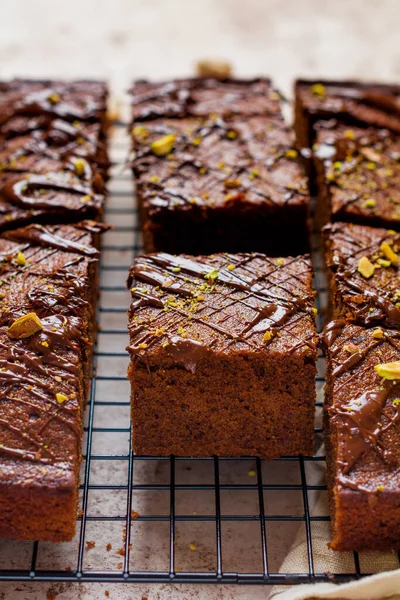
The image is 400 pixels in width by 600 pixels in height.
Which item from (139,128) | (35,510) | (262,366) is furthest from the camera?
(139,128)

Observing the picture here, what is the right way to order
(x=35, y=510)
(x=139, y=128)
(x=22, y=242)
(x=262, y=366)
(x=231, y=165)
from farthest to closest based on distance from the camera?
(x=139, y=128) → (x=231, y=165) → (x=22, y=242) → (x=262, y=366) → (x=35, y=510)

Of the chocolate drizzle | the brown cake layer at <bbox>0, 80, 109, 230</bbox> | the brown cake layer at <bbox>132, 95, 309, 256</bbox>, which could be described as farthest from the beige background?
the chocolate drizzle

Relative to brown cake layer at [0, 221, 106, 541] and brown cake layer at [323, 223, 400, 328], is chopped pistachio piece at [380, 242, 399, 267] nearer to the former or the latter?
brown cake layer at [323, 223, 400, 328]

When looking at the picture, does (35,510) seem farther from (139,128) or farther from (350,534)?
(139,128)

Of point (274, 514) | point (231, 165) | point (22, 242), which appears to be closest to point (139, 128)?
point (231, 165)

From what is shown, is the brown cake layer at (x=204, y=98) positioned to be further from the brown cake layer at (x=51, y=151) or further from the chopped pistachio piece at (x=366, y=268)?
the chopped pistachio piece at (x=366, y=268)

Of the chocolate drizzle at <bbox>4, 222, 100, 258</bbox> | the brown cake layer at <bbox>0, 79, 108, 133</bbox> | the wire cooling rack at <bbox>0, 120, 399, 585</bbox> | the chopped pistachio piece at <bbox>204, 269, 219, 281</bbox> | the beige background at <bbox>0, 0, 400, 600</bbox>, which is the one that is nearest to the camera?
the wire cooling rack at <bbox>0, 120, 399, 585</bbox>

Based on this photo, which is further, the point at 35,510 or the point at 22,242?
the point at 22,242

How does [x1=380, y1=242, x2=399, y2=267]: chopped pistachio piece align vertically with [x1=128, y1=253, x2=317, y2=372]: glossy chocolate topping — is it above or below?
above
